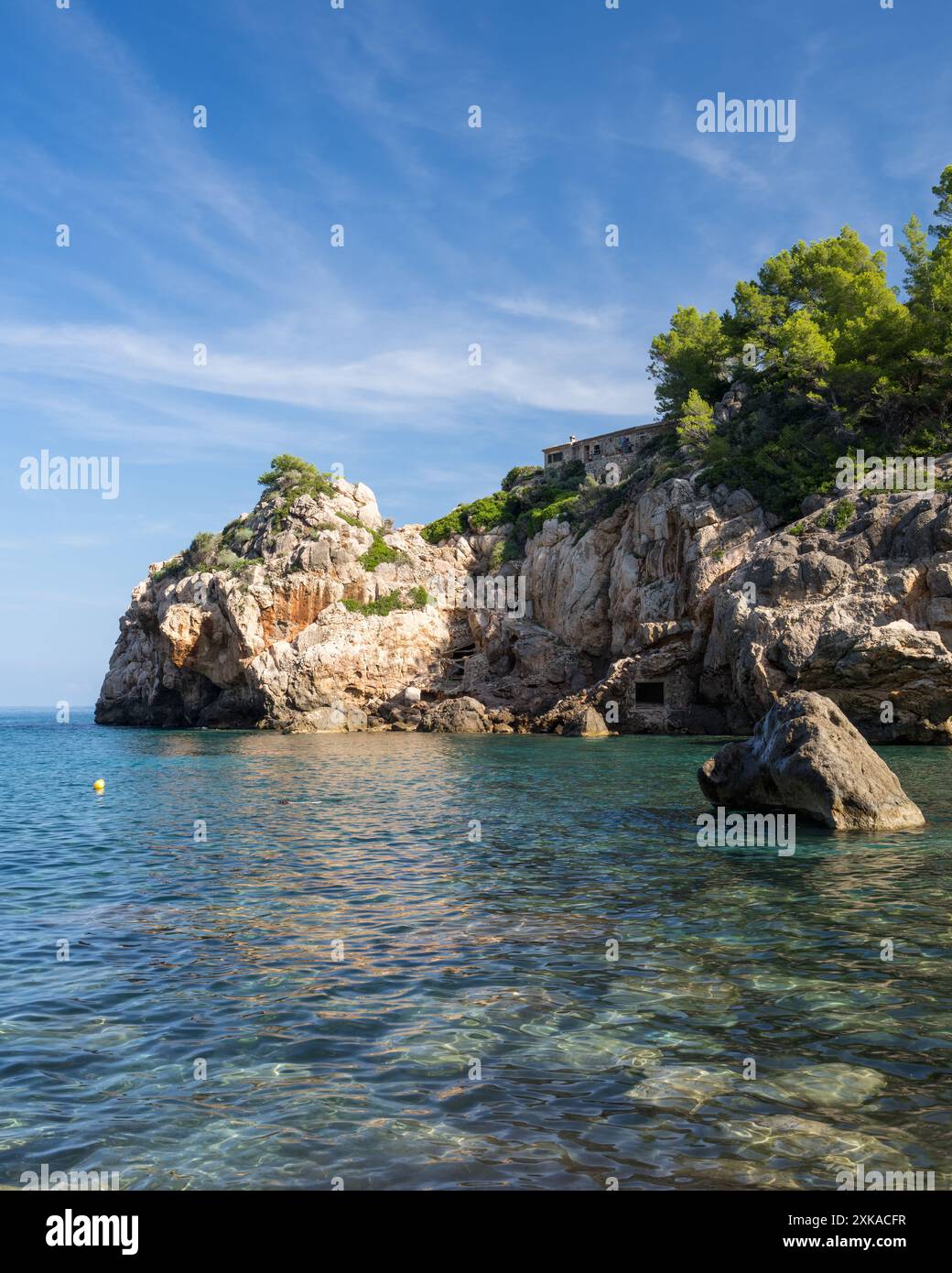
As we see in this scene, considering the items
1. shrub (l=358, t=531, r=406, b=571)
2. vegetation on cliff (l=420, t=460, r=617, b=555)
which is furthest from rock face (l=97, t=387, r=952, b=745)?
vegetation on cliff (l=420, t=460, r=617, b=555)

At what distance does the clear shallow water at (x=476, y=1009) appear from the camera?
237 inches

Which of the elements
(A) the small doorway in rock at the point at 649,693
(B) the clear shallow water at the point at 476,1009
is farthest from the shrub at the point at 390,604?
(B) the clear shallow water at the point at 476,1009

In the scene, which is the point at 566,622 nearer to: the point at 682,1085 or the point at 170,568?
the point at 170,568

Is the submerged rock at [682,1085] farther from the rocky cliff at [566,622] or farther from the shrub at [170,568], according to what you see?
the shrub at [170,568]

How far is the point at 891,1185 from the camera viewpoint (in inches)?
218

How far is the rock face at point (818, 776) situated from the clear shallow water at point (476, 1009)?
78cm

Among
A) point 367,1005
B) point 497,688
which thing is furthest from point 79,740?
point 367,1005

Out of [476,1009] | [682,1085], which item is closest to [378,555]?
[476,1009]

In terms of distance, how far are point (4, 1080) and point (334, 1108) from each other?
2862 mm

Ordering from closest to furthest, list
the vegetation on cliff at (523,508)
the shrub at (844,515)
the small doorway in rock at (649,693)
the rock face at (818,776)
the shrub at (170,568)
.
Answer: the rock face at (818,776) → the shrub at (844,515) → the small doorway in rock at (649,693) → the vegetation on cliff at (523,508) → the shrub at (170,568)

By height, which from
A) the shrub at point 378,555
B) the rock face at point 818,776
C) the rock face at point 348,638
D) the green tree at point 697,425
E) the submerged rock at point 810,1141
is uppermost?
the green tree at point 697,425

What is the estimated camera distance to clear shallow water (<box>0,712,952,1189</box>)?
6016 millimetres

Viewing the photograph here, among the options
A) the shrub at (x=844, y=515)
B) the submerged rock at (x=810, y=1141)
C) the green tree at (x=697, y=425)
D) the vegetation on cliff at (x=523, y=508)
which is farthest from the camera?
the vegetation on cliff at (x=523, y=508)

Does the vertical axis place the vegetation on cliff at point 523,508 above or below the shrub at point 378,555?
above
